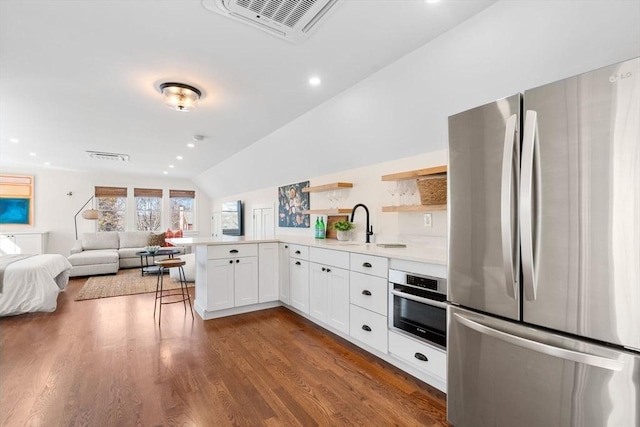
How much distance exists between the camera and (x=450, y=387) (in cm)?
160

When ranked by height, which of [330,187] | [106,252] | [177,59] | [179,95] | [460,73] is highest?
[177,59]

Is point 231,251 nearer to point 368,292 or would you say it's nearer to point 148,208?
point 368,292

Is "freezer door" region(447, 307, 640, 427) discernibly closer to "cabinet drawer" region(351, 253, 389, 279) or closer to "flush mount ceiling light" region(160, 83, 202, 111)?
"cabinet drawer" region(351, 253, 389, 279)

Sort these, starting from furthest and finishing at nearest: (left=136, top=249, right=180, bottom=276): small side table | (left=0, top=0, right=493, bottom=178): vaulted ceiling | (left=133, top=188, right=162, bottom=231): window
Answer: (left=133, top=188, right=162, bottom=231): window
(left=136, top=249, right=180, bottom=276): small side table
(left=0, top=0, right=493, bottom=178): vaulted ceiling

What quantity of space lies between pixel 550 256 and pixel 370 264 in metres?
1.38

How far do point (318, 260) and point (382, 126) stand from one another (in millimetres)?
1504

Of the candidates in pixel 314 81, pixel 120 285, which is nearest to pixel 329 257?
pixel 314 81

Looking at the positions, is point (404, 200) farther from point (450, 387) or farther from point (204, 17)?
A: point (204, 17)

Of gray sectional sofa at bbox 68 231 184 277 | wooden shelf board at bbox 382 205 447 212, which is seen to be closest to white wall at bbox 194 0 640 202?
wooden shelf board at bbox 382 205 447 212

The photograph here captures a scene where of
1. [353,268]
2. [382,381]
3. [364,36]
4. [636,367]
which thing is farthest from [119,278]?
[636,367]

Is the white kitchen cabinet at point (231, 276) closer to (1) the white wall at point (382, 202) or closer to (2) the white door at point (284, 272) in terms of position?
(2) the white door at point (284, 272)

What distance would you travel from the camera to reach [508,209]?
1.33 m

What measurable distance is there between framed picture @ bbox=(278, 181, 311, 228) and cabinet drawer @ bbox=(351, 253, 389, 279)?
2063 millimetres

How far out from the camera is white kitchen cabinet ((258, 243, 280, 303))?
149 inches
